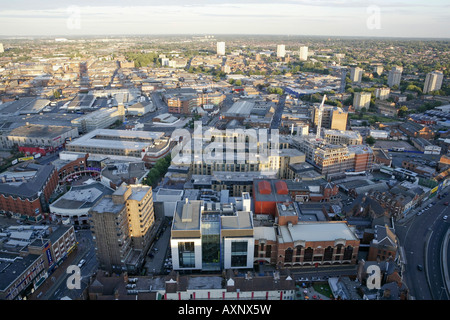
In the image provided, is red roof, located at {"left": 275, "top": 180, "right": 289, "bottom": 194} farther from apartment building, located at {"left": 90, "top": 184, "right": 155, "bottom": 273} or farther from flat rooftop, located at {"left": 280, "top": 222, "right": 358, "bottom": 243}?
apartment building, located at {"left": 90, "top": 184, "right": 155, "bottom": 273}

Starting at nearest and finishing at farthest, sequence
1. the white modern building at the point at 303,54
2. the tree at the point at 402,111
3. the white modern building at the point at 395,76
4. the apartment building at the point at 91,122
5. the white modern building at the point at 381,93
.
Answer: the apartment building at the point at 91,122 → the tree at the point at 402,111 → the white modern building at the point at 381,93 → the white modern building at the point at 395,76 → the white modern building at the point at 303,54

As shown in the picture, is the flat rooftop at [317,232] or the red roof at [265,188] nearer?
the flat rooftop at [317,232]

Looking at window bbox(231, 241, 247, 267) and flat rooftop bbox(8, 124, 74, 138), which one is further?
flat rooftop bbox(8, 124, 74, 138)

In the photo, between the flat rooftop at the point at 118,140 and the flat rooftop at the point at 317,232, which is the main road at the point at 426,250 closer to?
the flat rooftop at the point at 317,232

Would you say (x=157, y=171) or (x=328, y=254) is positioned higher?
(x=157, y=171)

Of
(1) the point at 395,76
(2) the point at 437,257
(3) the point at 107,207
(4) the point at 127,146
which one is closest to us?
(3) the point at 107,207

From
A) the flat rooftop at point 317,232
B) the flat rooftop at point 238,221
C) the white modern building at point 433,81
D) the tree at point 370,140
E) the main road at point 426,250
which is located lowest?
the main road at point 426,250

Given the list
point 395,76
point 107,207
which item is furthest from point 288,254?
point 395,76

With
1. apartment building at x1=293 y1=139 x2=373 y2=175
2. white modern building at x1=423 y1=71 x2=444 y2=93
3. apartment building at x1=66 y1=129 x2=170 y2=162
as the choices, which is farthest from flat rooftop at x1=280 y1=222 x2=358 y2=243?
white modern building at x1=423 y1=71 x2=444 y2=93

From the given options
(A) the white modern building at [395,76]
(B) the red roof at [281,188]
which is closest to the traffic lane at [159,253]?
(B) the red roof at [281,188]

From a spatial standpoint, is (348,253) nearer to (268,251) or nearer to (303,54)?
(268,251)

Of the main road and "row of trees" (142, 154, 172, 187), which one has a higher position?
"row of trees" (142, 154, 172, 187)

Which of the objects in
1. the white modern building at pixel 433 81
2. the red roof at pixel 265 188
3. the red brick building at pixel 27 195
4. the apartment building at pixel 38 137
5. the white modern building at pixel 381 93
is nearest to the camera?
the red roof at pixel 265 188
